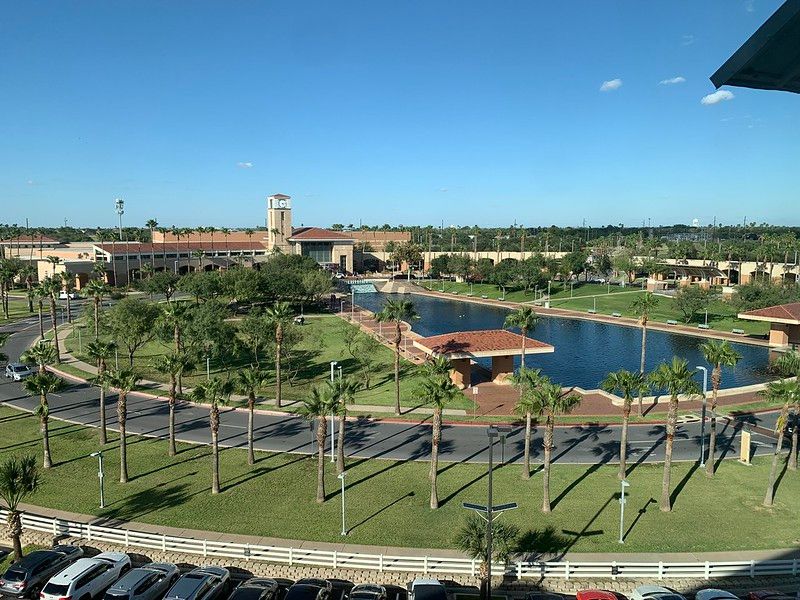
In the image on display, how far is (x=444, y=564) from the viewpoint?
24.4 m

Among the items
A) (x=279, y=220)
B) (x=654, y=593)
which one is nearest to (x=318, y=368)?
(x=654, y=593)

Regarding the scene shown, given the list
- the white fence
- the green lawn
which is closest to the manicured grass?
the white fence

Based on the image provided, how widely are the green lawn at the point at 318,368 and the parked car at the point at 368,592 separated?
2161cm

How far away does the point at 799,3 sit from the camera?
501cm

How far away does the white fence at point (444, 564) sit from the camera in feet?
77.4

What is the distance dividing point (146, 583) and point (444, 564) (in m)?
11.8

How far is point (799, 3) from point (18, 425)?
50.5 m

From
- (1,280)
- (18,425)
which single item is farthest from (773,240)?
(1,280)

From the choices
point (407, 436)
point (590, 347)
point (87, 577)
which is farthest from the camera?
point (590, 347)

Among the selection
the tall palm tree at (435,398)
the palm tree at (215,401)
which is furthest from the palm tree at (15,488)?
the tall palm tree at (435,398)

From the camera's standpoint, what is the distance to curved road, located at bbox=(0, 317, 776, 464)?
37.1 metres

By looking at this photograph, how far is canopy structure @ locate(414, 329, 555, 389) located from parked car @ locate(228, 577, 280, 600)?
2953cm

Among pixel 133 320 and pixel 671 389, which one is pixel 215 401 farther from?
pixel 133 320

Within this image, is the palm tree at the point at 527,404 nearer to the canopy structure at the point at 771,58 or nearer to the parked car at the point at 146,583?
the parked car at the point at 146,583
